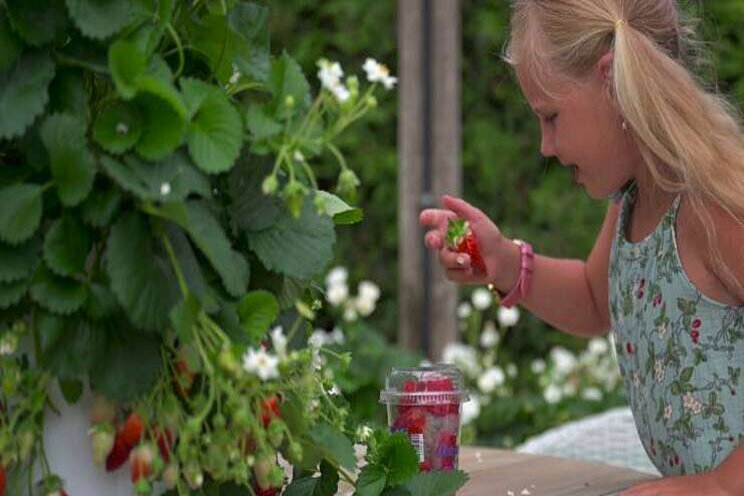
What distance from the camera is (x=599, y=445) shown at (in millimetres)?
2482

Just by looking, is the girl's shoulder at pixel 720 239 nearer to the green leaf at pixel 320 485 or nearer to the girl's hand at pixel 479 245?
the girl's hand at pixel 479 245

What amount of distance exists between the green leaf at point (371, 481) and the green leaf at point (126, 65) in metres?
0.44

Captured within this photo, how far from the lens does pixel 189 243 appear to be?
1075 millimetres

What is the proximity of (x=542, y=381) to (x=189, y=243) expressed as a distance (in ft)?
10.3

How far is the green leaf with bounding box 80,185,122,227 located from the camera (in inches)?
40.3

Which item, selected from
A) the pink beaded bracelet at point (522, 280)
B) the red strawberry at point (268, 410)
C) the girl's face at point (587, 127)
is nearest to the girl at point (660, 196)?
the girl's face at point (587, 127)

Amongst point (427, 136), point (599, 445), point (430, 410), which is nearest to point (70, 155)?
point (430, 410)

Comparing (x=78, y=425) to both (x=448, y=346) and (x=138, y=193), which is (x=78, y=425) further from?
(x=448, y=346)

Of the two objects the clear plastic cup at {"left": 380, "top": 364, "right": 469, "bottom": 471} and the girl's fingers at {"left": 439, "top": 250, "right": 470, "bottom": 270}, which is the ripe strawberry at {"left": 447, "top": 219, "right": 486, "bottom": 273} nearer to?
the girl's fingers at {"left": 439, "top": 250, "right": 470, "bottom": 270}

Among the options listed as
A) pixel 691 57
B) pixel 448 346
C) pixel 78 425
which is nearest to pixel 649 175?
pixel 691 57

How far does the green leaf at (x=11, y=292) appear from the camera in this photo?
3.38 ft

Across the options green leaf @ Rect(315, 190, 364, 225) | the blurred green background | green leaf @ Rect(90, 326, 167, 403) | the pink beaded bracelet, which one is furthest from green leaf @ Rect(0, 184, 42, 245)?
the blurred green background

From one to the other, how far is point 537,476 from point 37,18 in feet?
3.16

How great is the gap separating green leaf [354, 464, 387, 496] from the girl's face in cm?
70
